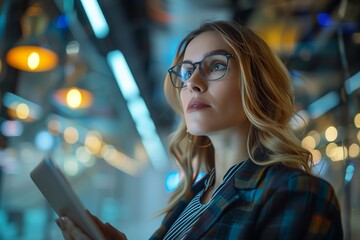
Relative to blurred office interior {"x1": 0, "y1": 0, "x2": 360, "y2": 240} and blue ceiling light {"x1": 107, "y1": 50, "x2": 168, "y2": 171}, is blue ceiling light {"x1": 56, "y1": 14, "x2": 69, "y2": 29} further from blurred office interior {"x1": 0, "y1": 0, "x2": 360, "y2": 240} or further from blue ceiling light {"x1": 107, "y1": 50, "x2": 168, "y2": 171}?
blue ceiling light {"x1": 107, "y1": 50, "x2": 168, "y2": 171}

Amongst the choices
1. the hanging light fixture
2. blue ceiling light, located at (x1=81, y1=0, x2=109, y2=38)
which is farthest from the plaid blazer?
blue ceiling light, located at (x1=81, y1=0, x2=109, y2=38)

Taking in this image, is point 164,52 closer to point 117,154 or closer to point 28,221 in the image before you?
point 117,154

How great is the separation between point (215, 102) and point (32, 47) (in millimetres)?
2468

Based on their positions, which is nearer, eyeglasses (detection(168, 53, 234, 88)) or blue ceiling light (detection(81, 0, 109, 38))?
eyeglasses (detection(168, 53, 234, 88))

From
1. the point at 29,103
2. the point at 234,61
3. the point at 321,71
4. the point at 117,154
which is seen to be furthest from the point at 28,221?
the point at 321,71

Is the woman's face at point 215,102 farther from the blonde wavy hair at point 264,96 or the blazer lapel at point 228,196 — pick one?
the blazer lapel at point 228,196

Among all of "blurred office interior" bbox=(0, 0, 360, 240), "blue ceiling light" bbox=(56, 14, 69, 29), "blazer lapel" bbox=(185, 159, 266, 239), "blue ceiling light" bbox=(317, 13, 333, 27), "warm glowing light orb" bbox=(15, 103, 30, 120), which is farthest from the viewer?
"blue ceiling light" bbox=(317, 13, 333, 27)

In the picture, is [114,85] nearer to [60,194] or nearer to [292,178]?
[60,194]

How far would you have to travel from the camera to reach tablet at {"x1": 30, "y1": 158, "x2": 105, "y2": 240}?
105 centimetres

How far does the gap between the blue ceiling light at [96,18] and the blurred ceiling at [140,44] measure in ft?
0.20

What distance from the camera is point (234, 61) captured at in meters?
1.26

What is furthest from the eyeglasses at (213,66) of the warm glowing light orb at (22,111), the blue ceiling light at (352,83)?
the warm glowing light orb at (22,111)

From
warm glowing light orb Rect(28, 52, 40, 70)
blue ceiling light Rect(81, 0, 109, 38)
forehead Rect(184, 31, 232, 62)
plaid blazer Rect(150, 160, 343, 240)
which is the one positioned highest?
blue ceiling light Rect(81, 0, 109, 38)

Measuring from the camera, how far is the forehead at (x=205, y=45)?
1291 millimetres
